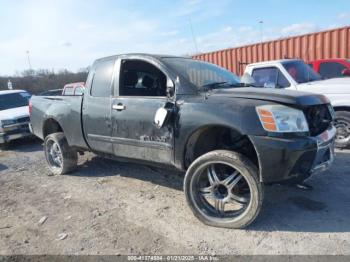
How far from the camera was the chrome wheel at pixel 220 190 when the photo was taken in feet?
11.1

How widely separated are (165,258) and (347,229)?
1.84 meters

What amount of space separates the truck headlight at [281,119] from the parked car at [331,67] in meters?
4.57

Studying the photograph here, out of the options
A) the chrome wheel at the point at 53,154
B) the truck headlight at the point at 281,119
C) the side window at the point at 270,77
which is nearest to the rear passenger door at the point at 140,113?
the truck headlight at the point at 281,119

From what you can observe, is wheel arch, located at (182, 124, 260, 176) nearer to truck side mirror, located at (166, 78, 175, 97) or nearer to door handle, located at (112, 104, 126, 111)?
truck side mirror, located at (166, 78, 175, 97)

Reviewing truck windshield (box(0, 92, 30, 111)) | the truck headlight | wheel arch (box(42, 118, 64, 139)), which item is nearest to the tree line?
truck windshield (box(0, 92, 30, 111))

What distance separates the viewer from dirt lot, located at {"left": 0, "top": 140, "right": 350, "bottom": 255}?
3076 millimetres

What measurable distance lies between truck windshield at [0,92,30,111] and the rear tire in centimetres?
877

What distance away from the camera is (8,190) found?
5.16m

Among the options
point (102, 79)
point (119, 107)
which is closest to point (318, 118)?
point (119, 107)

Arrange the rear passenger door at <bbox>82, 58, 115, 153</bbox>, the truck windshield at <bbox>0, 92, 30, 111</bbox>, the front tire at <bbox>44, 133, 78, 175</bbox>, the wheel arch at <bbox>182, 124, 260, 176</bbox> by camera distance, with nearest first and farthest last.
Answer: the wheel arch at <bbox>182, 124, 260, 176</bbox> → the rear passenger door at <bbox>82, 58, 115, 153</bbox> → the front tire at <bbox>44, 133, 78, 175</bbox> → the truck windshield at <bbox>0, 92, 30, 111</bbox>

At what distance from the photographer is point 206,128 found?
137 inches

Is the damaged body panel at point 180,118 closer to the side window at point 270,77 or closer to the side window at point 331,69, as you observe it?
the side window at point 270,77

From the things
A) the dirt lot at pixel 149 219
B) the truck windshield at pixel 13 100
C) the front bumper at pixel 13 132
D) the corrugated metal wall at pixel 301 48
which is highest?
the corrugated metal wall at pixel 301 48

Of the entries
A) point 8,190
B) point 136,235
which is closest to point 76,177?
point 8,190
